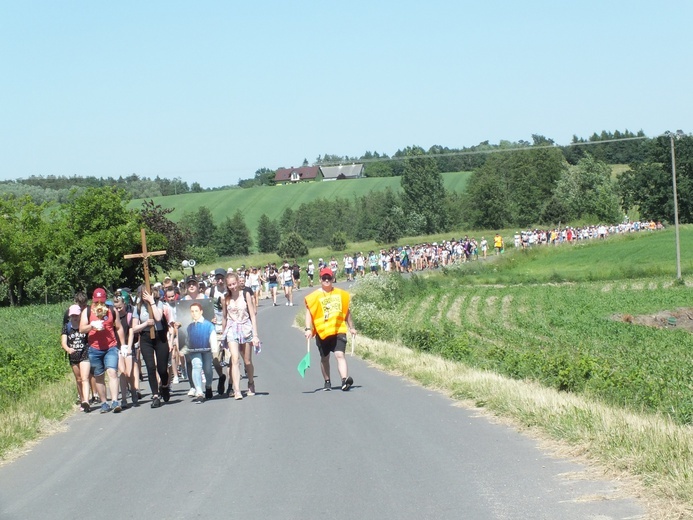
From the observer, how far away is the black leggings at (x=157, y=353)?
15094mm

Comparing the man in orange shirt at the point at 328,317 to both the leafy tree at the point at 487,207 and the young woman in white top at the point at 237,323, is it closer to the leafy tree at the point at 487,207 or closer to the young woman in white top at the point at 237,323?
the young woman in white top at the point at 237,323

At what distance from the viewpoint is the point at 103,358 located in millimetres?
14883

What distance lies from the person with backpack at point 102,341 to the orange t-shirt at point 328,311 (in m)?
2.91

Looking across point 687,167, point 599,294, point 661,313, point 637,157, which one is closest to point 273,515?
point 661,313

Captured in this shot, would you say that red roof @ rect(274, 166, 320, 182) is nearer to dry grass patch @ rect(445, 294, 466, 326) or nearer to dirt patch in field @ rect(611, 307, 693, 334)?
dry grass patch @ rect(445, 294, 466, 326)

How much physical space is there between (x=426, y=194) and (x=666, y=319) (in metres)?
86.4

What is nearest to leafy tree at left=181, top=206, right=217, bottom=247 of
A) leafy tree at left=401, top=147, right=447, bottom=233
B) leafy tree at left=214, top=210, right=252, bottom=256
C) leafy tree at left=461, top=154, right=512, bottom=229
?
leafy tree at left=214, top=210, right=252, bottom=256

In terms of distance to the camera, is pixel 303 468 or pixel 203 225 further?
pixel 203 225

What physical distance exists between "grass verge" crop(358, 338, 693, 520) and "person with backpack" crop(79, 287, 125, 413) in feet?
15.7

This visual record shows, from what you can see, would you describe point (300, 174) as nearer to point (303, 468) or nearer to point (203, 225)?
point (203, 225)

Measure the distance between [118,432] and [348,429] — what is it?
307cm

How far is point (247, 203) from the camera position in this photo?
456 ft

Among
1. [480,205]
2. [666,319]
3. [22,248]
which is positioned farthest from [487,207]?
[666,319]

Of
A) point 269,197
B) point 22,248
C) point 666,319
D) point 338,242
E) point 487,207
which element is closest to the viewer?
point 666,319
